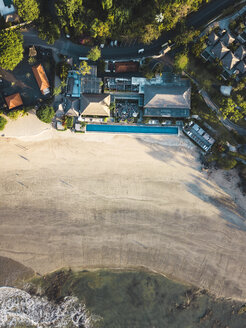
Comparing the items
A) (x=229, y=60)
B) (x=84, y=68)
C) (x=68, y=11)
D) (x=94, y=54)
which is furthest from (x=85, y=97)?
(x=229, y=60)

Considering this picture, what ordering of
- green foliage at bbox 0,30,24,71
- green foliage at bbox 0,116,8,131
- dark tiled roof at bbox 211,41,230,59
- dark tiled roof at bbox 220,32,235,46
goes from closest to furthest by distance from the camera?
green foliage at bbox 0,30,24,71, dark tiled roof at bbox 211,41,230,59, dark tiled roof at bbox 220,32,235,46, green foliage at bbox 0,116,8,131

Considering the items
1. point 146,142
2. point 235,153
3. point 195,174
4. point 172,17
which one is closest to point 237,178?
point 235,153

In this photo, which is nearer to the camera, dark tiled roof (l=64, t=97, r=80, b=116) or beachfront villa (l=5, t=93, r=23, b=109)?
dark tiled roof (l=64, t=97, r=80, b=116)

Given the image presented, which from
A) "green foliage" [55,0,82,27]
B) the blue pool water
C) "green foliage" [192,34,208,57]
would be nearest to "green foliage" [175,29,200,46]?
"green foliage" [192,34,208,57]

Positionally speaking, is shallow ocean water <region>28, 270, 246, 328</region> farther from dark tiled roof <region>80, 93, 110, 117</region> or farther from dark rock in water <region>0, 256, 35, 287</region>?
dark tiled roof <region>80, 93, 110, 117</region>

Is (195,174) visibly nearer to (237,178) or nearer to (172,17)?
(237,178)
